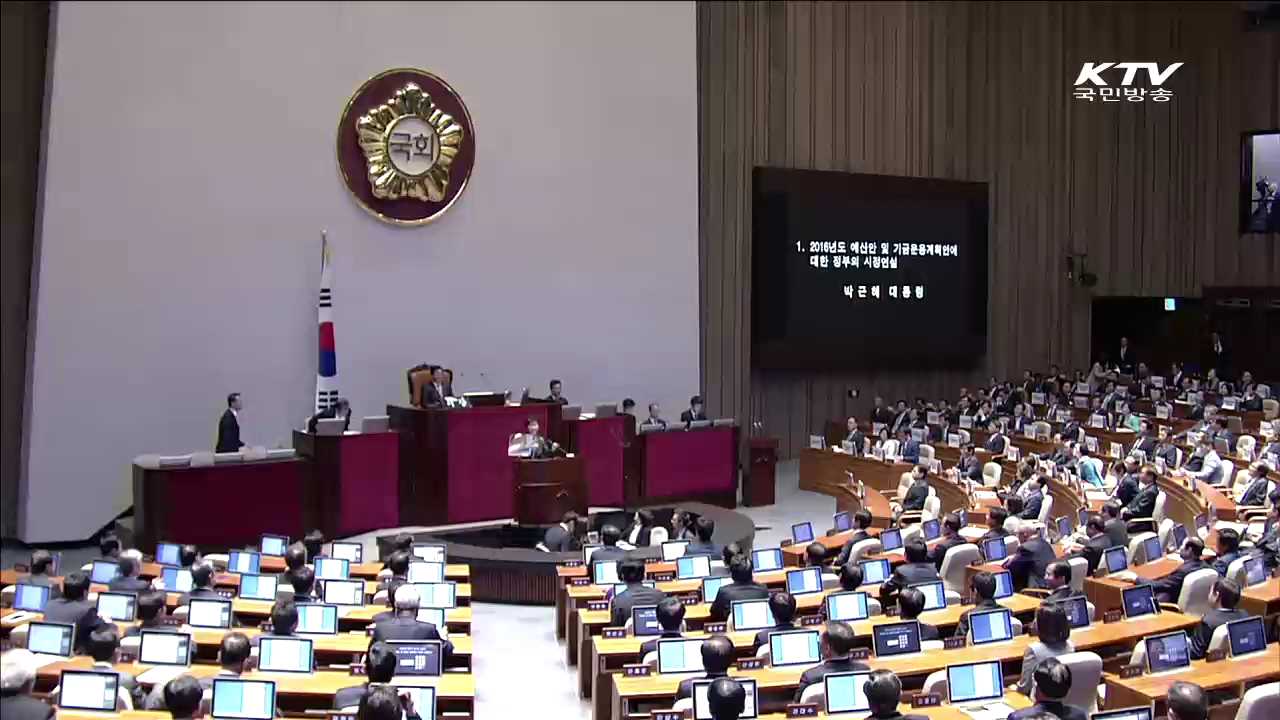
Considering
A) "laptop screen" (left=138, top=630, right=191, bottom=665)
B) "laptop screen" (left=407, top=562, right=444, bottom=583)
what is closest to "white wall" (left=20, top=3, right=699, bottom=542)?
"laptop screen" (left=407, top=562, right=444, bottom=583)

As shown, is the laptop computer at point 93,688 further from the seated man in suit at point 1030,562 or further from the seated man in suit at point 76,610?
the seated man in suit at point 1030,562

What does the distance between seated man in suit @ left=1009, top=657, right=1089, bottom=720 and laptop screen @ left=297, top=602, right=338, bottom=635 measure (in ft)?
14.1

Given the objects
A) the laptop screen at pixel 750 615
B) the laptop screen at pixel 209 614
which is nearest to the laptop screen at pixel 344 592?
the laptop screen at pixel 209 614

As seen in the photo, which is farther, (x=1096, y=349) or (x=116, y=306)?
(x=1096, y=349)

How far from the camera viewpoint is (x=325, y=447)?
1399 cm

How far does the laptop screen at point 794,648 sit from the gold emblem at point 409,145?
10887 mm

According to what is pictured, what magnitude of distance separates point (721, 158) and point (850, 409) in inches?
199

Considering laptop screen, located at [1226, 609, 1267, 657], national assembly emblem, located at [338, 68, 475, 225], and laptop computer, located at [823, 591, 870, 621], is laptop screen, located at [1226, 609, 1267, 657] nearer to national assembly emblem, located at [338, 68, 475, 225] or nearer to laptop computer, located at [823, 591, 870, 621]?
laptop computer, located at [823, 591, 870, 621]

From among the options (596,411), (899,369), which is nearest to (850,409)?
(899,369)

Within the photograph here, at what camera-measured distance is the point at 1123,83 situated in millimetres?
24344

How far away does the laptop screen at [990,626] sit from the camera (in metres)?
7.75

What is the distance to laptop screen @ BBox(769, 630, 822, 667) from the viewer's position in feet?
23.5

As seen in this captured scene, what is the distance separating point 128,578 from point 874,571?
215 inches

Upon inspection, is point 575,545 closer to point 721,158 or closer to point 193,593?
point 193,593
